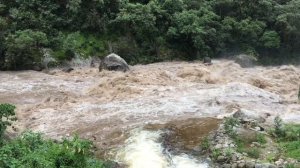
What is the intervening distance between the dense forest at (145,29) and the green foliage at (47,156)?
50.1ft

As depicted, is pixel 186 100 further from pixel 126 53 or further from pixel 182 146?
pixel 126 53

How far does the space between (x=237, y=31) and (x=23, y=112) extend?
59.6ft

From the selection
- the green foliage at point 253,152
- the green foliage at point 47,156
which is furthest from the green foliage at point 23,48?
the green foliage at point 253,152

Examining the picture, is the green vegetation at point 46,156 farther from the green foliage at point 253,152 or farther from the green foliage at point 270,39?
the green foliage at point 270,39

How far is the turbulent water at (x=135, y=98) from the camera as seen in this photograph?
55.6ft

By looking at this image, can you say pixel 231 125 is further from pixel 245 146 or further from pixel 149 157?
pixel 149 157

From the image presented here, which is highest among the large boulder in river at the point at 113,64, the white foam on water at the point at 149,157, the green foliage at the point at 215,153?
the large boulder in river at the point at 113,64

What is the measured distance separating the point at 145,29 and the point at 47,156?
2014 cm

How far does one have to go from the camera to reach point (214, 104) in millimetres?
19359

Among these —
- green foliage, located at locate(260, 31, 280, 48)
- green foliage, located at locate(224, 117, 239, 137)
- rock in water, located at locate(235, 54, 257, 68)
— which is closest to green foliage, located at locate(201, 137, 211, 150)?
green foliage, located at locate(224, 117, 239, 137)

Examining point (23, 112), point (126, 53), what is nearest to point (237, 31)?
point (126, 53)

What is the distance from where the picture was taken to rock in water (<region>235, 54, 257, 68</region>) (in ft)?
99.9

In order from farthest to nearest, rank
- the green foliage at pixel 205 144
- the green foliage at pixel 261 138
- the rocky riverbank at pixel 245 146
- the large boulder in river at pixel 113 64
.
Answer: the large boulder in river at pixel 113 64 → the green foliage at pixel 261 138 → the green foliage at pixel 205 144 → the rocky riverbank at pixel 245 146

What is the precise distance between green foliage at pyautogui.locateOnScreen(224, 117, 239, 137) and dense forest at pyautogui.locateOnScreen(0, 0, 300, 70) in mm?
14684
